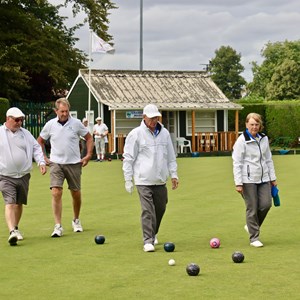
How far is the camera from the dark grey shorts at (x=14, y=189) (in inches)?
444

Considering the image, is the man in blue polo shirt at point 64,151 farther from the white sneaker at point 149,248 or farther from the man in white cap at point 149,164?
the white sneaker at point 149,248

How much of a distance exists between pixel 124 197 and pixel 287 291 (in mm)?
9950

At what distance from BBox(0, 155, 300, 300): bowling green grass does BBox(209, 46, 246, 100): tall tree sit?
108520 millimetres

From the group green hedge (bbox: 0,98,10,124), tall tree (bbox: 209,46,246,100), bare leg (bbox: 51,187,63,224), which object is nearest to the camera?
bare leg (bbox: 51,187,63,224)

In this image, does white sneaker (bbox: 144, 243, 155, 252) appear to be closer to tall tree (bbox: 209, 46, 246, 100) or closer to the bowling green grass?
the bowling green grass

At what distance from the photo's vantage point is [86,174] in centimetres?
2528

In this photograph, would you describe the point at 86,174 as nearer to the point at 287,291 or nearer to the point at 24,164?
the point at 24,164

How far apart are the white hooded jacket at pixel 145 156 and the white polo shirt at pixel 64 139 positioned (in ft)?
5.72

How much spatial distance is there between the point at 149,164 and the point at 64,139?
1979mm

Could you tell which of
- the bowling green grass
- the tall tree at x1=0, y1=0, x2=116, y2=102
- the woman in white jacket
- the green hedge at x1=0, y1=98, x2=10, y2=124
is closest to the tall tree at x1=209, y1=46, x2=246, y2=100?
the tall tree at x1=0, y1=0, x2=116, y2=102

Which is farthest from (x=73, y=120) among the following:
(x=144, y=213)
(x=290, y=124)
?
(x=290, y=124)

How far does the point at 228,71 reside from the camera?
12712cm

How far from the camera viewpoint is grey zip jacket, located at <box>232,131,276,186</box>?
34.3 ft

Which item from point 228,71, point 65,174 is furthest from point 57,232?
point 228,71
